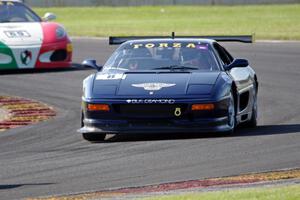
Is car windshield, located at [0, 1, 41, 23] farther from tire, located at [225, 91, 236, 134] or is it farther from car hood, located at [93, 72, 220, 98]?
tire, located at [225, 91, 236, 134]

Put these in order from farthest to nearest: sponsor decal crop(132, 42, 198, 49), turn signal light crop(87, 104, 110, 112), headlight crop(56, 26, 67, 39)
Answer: headlight crop(56, 26, 67, 39) → sponsor decal crop(132, 42, 198, 49) → turn signal light crop(87, 104, 110, 112)

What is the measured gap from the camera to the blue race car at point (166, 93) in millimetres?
12438

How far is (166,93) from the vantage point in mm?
12508

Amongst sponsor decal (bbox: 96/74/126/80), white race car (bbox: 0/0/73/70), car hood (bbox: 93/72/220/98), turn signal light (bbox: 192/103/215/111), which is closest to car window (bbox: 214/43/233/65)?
car hood (bbox: 93/72/220/98)

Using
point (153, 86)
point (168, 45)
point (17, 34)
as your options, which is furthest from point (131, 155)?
point (17, 34)

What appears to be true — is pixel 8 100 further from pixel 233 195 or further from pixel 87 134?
pixel 233 195

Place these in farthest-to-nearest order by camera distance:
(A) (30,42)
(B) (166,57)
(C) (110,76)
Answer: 1. (A) (30,42)
2. (B) (166,57)
3. (C) (110,76)

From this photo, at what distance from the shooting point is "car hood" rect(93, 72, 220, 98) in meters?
12.6

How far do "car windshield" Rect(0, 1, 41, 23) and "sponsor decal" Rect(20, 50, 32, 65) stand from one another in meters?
1.23

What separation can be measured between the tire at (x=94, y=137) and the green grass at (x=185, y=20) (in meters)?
20.0

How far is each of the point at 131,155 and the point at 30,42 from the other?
11.2 m

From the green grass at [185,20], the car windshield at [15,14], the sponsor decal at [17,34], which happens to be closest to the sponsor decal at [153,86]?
the sponsor decal at [17,34]

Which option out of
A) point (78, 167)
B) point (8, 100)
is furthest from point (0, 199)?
point (8, 100)

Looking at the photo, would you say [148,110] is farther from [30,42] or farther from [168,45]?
[30,42]
